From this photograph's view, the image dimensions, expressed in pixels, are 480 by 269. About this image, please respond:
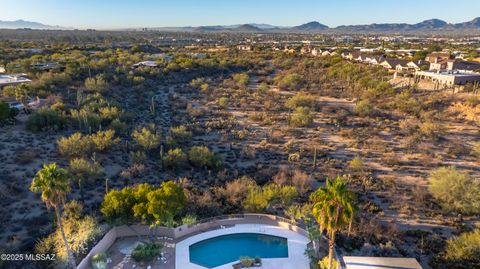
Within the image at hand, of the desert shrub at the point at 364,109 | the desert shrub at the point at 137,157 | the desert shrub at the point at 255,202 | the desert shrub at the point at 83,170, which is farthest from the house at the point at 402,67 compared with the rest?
the desert shrub at the point at 83,170

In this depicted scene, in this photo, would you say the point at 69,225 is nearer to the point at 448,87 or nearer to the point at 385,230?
the point at 385,230

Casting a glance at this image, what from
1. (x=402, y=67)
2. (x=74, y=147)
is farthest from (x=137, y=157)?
(x=402, y=67)

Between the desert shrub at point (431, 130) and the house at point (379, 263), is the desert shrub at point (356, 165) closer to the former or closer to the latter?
the desert shrub at point (431, 130)

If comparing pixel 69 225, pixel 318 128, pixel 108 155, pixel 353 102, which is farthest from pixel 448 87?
pixel 69 225

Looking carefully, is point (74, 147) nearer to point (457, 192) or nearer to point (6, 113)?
point (6, 113)

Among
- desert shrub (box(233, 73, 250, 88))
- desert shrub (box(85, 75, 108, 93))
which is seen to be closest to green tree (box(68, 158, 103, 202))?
desert shrub (box(85, 75, 108, 93))

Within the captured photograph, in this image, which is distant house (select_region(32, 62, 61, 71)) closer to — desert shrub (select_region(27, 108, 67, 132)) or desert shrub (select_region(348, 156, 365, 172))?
desert shrub (select_region(27, 108, 67, 132))
